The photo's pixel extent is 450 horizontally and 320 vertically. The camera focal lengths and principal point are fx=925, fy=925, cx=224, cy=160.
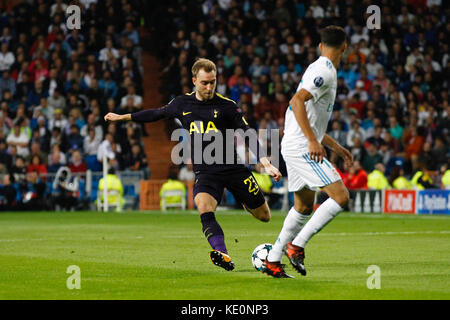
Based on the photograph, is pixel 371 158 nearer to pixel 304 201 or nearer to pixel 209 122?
pixel 209 122

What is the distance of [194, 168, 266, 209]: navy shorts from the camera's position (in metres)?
9.84

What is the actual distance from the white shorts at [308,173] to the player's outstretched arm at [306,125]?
0.17 metres

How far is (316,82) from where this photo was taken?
8.55m

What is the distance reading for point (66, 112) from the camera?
27.0 m

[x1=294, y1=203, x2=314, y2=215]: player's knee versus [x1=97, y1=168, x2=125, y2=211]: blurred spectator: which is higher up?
[x1=294, y1=203, x2=314, y2=215]: player's knee

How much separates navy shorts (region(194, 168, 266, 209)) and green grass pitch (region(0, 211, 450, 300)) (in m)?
0.74

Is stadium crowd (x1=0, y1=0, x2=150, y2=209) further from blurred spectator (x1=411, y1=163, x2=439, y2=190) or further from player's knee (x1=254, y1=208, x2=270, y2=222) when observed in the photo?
player's knee (x1=254, y1=208, x2=270, y2=222)

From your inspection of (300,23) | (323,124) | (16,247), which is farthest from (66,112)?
(323,124)

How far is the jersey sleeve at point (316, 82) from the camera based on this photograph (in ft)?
28.1

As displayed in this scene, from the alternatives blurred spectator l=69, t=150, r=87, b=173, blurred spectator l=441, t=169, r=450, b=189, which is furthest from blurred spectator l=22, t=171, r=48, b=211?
blurred spectator l=441, t=169, r=450, b=189

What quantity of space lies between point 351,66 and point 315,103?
19.2 m

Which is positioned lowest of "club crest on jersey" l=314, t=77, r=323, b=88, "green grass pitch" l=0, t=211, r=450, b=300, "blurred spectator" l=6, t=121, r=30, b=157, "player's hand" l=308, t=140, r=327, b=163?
"green grass pitch" l=0, t=211, r=450, b=300
